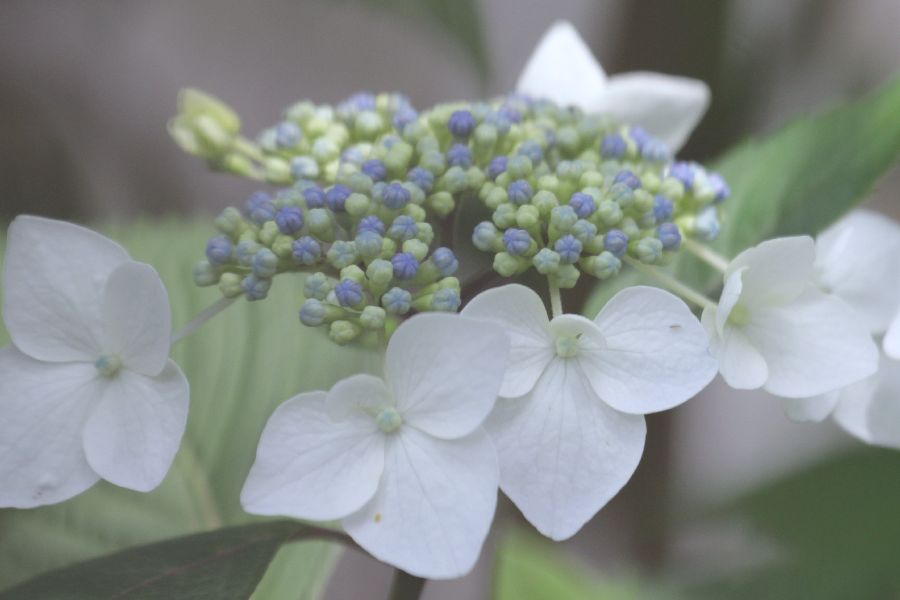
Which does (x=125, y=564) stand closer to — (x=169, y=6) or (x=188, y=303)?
(x=188, y=303)

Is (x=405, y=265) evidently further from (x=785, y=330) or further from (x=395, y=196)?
(x=785, y=330)

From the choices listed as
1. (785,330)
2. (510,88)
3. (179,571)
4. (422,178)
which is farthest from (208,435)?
(510,88)

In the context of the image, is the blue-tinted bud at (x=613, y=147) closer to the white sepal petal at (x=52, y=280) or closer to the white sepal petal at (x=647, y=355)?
the white sepal petal at (x=647, y=355)

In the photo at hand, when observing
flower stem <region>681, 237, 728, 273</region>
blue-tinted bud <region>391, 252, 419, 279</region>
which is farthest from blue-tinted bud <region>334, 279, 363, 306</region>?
flower stem <region>681, 237, 728, 273</region>

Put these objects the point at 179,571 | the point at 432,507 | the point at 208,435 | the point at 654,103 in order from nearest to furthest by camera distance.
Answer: the point at 432,507 → the point at 179,571 → the point at 654,103 → the point at 208,435

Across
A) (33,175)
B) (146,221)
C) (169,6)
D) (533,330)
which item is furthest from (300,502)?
(169,6)

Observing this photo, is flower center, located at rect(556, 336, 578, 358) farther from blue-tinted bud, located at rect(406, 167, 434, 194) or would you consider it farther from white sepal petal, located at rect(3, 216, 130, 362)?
white sepal petal, located at rect(3, 216, 130, 362)
